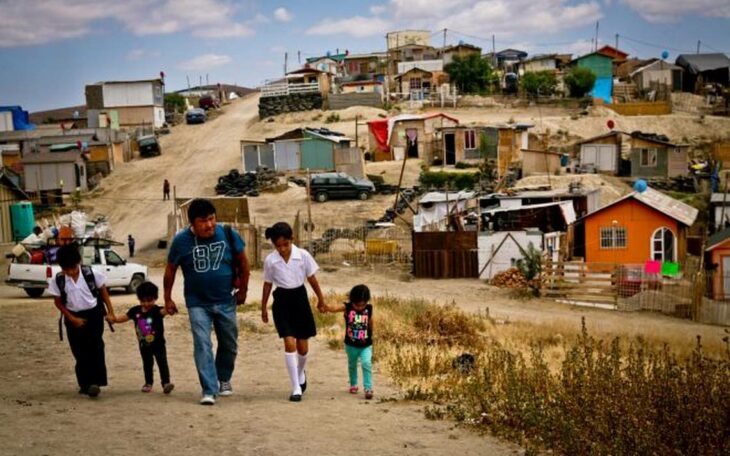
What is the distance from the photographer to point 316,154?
152ft

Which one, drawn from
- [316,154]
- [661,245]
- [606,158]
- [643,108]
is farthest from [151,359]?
[643,108]

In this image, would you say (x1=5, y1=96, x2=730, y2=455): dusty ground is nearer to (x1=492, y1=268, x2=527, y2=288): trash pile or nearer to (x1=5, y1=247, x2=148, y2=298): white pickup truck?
(x1=5, y1=247, x2=148, y2=298): white pickup truck

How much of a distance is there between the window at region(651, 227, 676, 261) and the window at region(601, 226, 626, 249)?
0.97m

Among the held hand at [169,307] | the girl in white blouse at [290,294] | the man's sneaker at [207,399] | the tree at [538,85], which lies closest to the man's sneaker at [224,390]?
the man's sneaker at [207,399]

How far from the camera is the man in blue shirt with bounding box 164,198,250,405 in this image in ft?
25.5

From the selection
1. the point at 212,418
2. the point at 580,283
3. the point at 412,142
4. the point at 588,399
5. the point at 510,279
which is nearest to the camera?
the point at 588,399

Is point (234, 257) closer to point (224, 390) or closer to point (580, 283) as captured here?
point (224, 390)

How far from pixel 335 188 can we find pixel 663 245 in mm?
15429

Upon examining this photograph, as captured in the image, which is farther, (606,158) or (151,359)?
(606,158)

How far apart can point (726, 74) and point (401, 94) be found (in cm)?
2594

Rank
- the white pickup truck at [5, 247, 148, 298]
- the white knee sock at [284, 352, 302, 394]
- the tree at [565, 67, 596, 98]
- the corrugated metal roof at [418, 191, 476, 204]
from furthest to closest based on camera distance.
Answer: the tree at [565, 67, 596, 98]
the corrugated metal roof at [418, 191, 476, 204]
the white pickup truck at [5, 247, 148, 298]
the white knee sock at [284, 352, 302, 394]

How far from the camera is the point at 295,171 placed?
46.4 metres

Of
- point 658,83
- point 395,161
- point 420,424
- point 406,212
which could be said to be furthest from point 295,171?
point 420,424

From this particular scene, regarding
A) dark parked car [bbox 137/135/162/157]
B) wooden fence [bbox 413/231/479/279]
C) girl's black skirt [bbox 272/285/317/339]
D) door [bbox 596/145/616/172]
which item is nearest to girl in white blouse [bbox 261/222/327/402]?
girl's black skirt [bbox 272/285/317/339]
